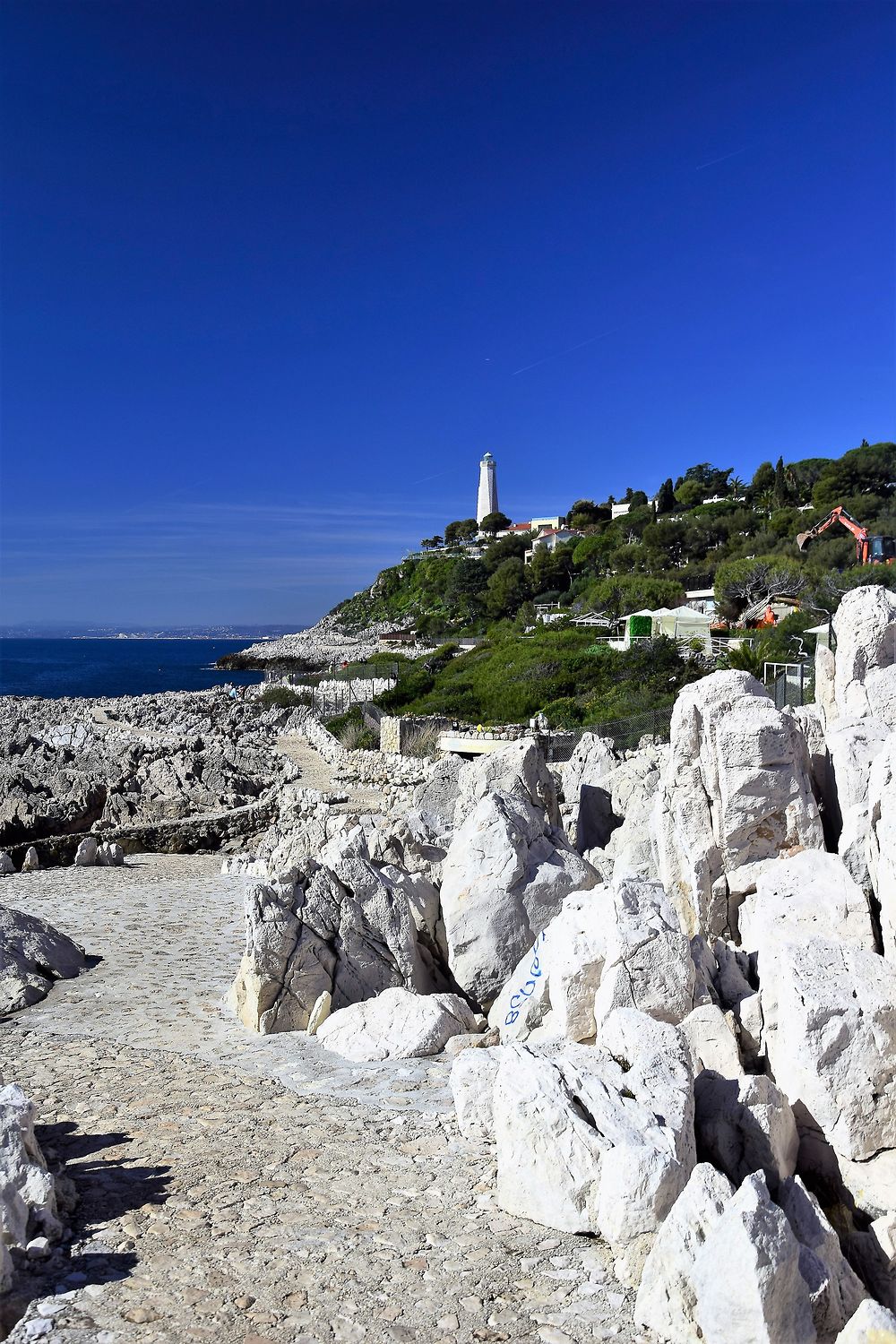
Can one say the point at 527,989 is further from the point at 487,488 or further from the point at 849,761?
the point at 487,488

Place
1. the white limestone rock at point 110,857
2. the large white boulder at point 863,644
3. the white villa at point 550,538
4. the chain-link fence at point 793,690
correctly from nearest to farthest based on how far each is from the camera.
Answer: the large white boulder at point 863,644, the chain-link fence at point 793,690, the white limestone rock at point 110,857, the white villa at point 550,538

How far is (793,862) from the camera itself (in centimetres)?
581

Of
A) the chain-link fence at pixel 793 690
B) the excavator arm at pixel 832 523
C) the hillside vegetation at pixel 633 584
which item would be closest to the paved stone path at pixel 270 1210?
the chain-link fence at pixel 793 690

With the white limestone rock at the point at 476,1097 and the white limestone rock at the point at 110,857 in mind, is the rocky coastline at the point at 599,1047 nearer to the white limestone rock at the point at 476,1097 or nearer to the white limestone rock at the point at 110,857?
the white limestone rock at the point at 476,1097

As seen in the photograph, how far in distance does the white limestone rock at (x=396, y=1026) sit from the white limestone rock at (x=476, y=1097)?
122 centimetres

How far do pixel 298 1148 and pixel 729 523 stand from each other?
57.5m

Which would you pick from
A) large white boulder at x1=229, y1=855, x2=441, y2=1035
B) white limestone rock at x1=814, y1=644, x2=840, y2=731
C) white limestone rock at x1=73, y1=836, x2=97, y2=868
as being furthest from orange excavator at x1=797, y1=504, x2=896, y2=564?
large white boulder at x1=229, y1=855, x2=441, y2=1035

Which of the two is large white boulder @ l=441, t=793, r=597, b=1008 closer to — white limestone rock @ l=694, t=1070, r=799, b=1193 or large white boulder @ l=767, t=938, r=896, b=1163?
large white boulder @ l=767, t=938, r=896, b=1163

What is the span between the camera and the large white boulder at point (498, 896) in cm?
710

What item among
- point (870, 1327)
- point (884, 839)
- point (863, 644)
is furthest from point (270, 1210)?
point (863, 644)

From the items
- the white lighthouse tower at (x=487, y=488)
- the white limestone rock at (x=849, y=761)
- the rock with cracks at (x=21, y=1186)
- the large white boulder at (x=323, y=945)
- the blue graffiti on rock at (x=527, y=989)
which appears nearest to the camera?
the rock with cracks at (x=21, y=1186)

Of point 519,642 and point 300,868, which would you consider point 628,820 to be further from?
point 519,642

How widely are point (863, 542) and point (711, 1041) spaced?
38212 mm

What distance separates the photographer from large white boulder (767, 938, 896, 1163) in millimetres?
4148
